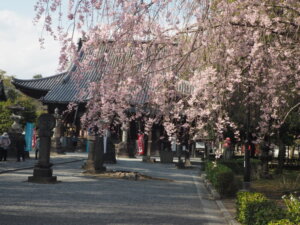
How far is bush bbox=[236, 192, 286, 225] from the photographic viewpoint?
6621mm

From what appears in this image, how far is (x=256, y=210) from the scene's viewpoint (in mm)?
7324

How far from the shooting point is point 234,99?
14375mm

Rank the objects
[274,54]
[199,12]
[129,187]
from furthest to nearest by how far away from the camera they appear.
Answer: [129,187]
[274,54]
[199,12]

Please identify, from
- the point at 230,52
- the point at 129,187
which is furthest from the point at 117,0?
the point at 129,187

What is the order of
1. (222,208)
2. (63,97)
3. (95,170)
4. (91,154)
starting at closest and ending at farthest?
1. (222,208)
2. (95,170)
3. (91,154)
4. (63,97)

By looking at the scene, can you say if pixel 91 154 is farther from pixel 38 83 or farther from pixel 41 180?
pixel 38 83

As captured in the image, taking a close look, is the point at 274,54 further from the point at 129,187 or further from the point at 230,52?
the point at 129,187

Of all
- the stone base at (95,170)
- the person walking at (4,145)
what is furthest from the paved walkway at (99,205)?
the person walking at (4,145)

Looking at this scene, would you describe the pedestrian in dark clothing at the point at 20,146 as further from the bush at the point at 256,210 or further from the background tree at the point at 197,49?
the bush at the point at 256,210

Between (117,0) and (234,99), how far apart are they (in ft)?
27.9

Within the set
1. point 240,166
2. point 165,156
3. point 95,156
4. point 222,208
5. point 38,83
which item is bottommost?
point 222,208

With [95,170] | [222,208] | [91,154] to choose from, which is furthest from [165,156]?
[222,208]

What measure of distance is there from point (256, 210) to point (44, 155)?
847 cm

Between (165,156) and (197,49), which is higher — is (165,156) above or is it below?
below
